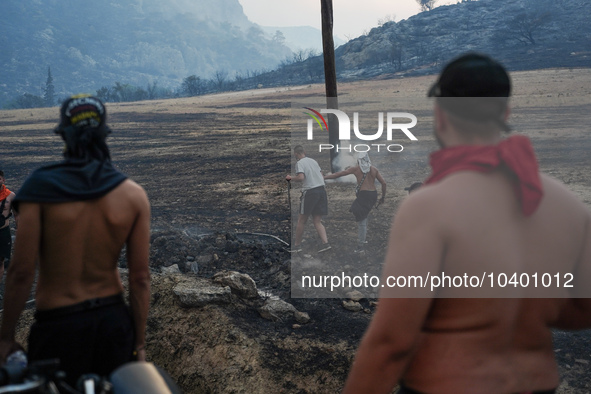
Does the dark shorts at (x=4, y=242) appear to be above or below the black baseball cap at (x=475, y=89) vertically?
below

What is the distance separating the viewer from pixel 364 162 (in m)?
7.46

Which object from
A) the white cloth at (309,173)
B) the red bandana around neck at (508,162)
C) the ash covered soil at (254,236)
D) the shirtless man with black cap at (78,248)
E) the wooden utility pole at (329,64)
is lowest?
the ash covered soil at (254,236)

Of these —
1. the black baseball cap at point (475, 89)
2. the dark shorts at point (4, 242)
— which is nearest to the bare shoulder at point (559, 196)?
the black baseball cap at point (475, 89)

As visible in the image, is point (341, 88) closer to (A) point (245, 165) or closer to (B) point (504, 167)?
(A) point (245, 165)

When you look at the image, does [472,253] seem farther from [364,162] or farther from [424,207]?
[364,162]

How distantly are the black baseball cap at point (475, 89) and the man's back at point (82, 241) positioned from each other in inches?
52.3

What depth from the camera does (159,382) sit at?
1608mm

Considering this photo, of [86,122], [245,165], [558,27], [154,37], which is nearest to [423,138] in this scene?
[245,165]

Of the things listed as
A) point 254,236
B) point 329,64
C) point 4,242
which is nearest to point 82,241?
point 4,242

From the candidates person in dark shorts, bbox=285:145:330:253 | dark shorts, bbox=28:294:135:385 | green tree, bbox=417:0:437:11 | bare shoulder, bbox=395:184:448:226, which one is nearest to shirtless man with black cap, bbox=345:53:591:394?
bare shoulder, bbox=395:184:448:226

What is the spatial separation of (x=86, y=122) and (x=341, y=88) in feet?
118

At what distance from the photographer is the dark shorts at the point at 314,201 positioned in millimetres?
7570

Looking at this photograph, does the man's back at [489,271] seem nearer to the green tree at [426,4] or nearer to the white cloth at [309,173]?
the white cloth at [309,173]

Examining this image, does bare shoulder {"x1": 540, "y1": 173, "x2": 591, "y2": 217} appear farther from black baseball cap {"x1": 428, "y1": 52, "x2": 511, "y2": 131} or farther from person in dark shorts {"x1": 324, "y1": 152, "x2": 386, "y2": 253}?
person in dark shorts {"x1": 324, "y1": 152, "x2": 386, "y2": 253}
